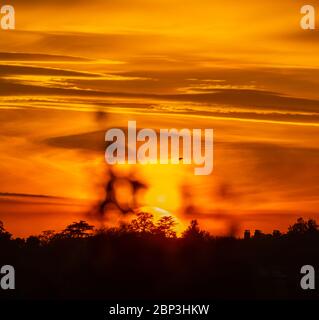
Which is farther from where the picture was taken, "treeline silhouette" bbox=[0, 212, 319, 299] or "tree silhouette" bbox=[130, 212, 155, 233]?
"tree silhouette" bbox=[130, 212, 155, 233]

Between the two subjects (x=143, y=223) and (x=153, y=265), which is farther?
(x=143, y=223)

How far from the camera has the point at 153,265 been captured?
90.9m

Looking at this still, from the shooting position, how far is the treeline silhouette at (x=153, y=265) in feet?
286

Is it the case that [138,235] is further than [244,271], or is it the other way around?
[138,235]

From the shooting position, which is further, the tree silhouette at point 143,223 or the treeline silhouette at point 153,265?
the tree silhouette at point 143,223

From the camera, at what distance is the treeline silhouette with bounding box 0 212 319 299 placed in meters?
87.3

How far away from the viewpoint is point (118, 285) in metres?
87.0

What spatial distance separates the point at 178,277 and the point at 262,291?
4.55 meters
